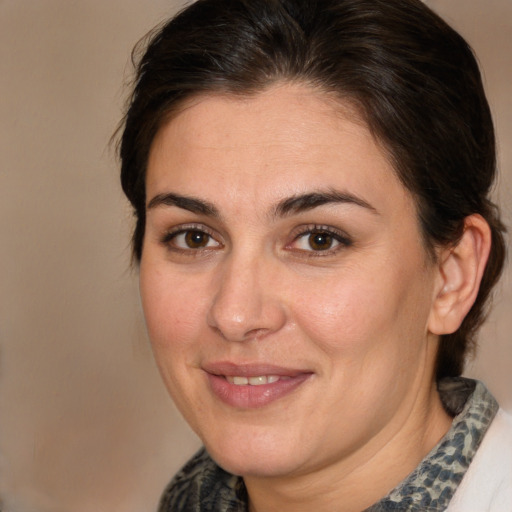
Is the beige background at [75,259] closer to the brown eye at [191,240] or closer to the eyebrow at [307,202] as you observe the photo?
the brown eye at [191,240]

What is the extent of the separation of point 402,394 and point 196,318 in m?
0.36

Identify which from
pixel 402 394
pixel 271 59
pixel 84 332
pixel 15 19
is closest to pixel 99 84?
pixel 15 19

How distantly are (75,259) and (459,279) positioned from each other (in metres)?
0.85

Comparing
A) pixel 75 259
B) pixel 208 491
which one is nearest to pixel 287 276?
pixel 208 491

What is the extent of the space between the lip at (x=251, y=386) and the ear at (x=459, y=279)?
25 cm

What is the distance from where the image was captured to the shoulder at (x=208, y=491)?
1.86m

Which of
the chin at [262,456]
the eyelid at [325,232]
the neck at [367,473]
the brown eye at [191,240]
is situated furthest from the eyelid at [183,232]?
the neck at [367,473]

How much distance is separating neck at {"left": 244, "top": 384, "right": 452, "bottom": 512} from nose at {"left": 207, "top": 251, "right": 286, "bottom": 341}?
1.01 feet

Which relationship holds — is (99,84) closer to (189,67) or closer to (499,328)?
(189,67)

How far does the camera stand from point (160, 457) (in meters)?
2.16

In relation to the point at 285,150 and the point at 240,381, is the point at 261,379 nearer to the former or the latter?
the point at 240,381

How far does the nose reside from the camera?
1.42m

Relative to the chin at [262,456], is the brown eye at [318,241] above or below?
above

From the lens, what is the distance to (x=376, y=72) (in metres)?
1.46
